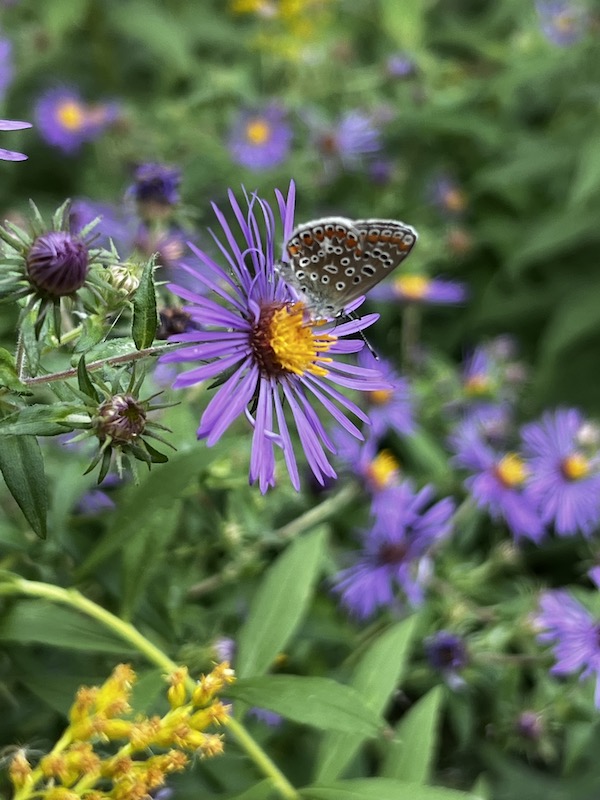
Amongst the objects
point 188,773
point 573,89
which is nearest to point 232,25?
point 573,89

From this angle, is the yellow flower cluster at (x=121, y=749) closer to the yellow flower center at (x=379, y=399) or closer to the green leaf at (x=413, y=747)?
the green leaf at (x=413, y=747)

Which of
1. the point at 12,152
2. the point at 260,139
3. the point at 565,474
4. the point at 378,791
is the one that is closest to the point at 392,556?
the point at 565,474

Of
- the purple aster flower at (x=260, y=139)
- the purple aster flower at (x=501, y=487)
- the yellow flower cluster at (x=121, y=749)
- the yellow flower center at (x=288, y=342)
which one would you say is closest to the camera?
the yellow flower cluster at (x=121, y=749)

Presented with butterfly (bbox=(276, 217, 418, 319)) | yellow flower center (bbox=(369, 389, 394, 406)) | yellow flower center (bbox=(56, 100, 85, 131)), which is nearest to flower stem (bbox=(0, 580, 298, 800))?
butterfly (bbox=(276, 217, 418, 319))

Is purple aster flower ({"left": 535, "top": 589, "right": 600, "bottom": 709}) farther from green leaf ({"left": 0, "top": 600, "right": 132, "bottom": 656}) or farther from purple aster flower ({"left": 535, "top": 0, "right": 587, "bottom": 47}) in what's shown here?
purple aster flower ({"left": 535, "top": 0, "right": 587, "bottom": 47})

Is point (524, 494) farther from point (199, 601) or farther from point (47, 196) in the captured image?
point (47, 196)

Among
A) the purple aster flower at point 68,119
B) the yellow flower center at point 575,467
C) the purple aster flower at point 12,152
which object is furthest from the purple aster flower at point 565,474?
the purple aster flower at point 68,119

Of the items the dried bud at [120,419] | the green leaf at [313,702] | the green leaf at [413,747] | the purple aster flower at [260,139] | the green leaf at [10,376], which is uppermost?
the purple aster flower at [260,139]
